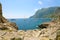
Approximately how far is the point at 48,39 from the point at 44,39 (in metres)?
0.47

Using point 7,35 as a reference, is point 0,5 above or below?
above

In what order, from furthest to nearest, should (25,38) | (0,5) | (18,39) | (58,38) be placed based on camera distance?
1. (0,5)
2. (25,38)
3. (18,39)
4. (58,38)

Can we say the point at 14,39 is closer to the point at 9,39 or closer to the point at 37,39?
the point at 9,39

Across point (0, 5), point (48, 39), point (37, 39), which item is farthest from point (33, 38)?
point (0, 5)

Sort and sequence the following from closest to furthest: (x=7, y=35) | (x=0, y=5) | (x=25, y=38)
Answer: (x=25, y=38)
(x=7, y=35)
(x=0, y=5)

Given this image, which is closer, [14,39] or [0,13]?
[14,39]

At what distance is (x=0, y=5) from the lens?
51531 millimetres

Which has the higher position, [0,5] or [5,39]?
[0,5]

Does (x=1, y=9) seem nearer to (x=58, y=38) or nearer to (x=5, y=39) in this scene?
(x=5, y=39)

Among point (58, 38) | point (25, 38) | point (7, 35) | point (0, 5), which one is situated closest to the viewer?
point (58, 38)

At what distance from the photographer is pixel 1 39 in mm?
19688

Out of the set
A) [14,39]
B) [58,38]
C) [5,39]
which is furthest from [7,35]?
[58,38]

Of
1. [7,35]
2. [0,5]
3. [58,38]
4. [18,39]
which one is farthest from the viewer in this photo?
[0,5]

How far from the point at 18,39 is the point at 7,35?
11.9 ft
